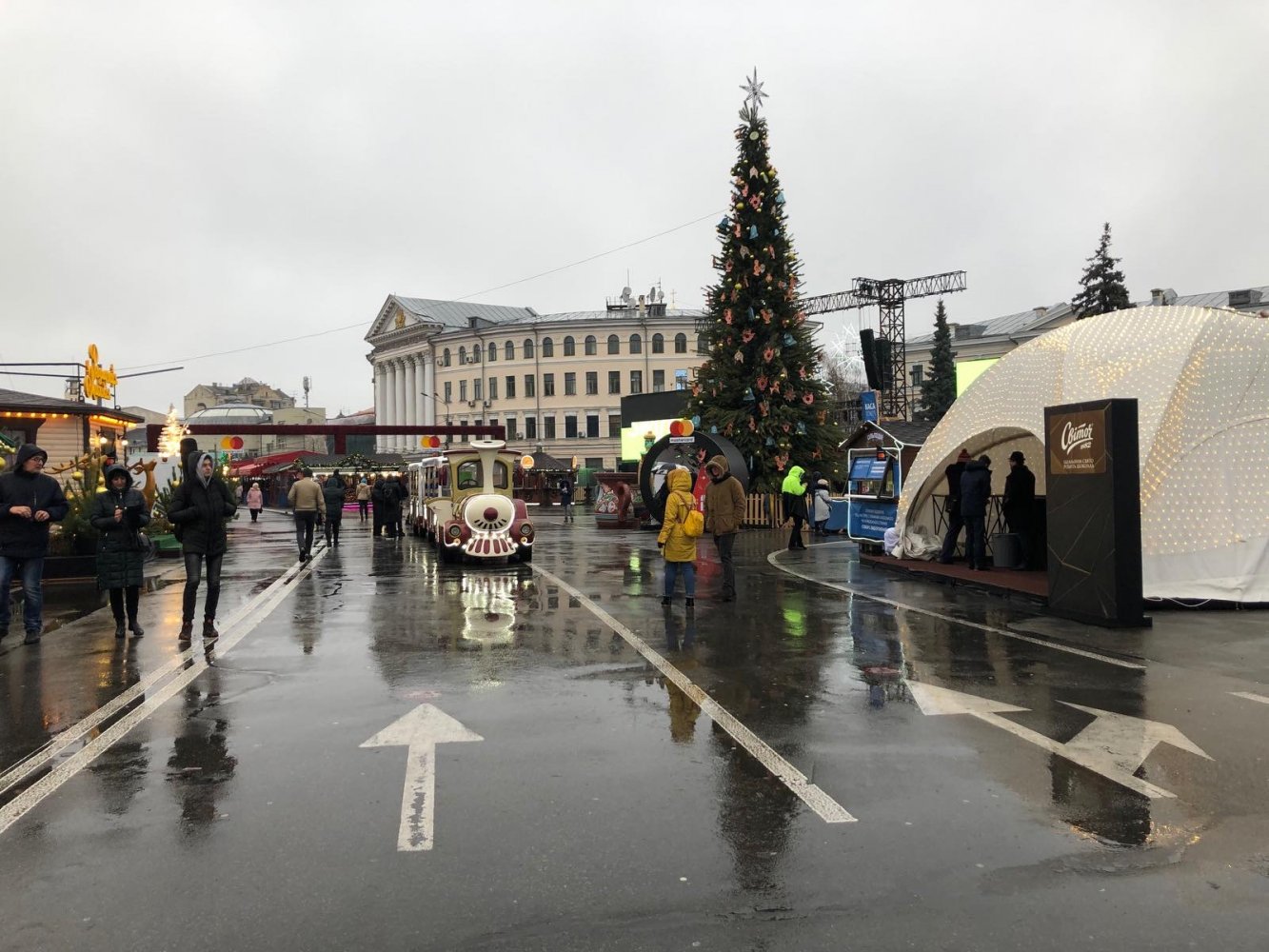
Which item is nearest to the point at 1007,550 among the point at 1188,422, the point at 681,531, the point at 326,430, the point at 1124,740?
the point at 1188,422

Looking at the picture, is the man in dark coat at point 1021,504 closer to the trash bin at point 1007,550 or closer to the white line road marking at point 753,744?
the trash bin at point 1007,550

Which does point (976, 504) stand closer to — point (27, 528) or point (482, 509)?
point (482, 509)

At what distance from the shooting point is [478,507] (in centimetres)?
1808

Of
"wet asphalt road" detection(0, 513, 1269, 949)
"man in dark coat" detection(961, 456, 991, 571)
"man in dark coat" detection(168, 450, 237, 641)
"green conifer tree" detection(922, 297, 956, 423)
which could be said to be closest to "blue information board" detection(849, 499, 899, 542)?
"man in dark coat" detection(961, 456, 991, 571)

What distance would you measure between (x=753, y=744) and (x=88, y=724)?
4.59m

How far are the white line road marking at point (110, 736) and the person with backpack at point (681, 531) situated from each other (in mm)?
4857

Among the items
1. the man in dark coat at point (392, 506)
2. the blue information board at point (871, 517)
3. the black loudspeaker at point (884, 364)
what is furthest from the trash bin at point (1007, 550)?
the black loudspeaker at point (884, 364)

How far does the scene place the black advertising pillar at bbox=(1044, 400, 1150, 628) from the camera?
10.0 metres

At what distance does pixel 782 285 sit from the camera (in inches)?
1182

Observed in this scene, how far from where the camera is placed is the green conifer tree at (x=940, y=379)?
6866 centimetres

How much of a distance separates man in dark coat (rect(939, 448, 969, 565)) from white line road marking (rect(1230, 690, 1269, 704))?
26.2 feet

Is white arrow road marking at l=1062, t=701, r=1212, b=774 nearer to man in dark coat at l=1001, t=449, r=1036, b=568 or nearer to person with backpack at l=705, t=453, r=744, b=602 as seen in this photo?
person with backpack at l=705, t=453, r=744, b=602

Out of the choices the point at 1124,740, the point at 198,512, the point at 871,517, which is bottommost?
the point at 1124,740

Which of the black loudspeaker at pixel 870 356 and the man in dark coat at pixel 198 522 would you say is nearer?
the man in dark coat at pixel 198 522
